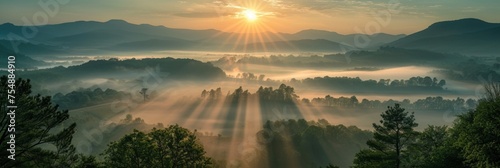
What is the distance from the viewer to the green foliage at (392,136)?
40281 millimetres

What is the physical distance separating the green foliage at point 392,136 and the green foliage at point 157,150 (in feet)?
60.8

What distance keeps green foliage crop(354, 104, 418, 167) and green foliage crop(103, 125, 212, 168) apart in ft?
60.8

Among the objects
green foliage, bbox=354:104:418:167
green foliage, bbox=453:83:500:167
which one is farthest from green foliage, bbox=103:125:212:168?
green foliage, bbox=453:83:500:167

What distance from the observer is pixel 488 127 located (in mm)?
34781

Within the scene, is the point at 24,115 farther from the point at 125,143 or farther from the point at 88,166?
the point at 125,143

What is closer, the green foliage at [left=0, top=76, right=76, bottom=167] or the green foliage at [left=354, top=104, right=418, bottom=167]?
the green foliage at [left=0, top=76, right=76, bottom=167]

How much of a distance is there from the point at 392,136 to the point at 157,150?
953 inches

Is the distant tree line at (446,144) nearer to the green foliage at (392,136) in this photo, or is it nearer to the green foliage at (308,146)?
the green foliage at (392,136)

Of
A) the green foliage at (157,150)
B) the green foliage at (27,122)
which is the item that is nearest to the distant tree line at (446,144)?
the green foliage at (157,150)

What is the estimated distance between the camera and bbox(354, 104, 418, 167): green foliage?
132ft

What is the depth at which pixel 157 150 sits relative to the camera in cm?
3466

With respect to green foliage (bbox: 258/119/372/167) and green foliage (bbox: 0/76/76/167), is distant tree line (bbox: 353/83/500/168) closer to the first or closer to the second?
green foliage (bbox: 0/76/76/167)

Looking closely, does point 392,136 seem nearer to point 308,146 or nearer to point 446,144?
point 446,144

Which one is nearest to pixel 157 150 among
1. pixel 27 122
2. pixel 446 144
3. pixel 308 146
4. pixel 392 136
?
pixel 27 122
